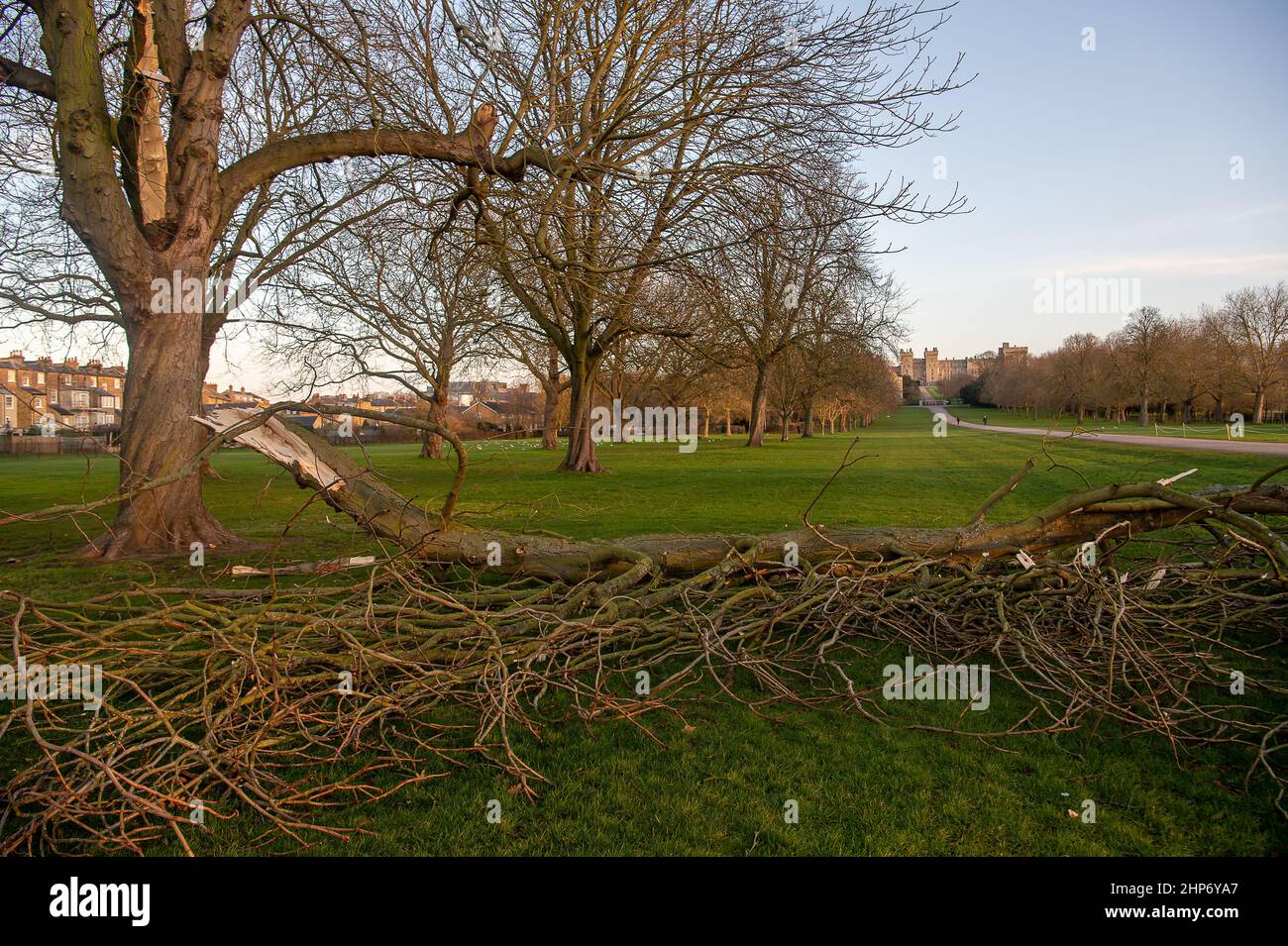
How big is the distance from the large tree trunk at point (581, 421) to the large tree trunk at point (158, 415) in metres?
13.2

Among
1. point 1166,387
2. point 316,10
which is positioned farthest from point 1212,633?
point 1166,387

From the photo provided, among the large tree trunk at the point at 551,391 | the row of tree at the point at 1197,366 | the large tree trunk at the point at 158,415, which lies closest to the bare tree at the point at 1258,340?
the row of tree at the point at 1197,366

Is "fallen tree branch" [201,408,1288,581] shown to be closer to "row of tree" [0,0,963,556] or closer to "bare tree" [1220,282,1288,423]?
"row of tree" [0,0,963,556]

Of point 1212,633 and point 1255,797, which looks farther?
point 1212,633

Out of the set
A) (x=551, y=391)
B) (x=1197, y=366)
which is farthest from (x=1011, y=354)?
(x=551, y=391)

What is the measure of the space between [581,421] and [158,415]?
14.0m

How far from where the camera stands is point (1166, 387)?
57219 mm

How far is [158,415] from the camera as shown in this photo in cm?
816

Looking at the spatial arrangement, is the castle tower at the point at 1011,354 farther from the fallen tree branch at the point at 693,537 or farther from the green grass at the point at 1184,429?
the fallen tree branch at the point at 693,537

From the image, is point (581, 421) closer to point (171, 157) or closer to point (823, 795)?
point (171, 157)

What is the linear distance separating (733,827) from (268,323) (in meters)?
20.4

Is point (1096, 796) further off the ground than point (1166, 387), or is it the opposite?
point (1166, 387)
